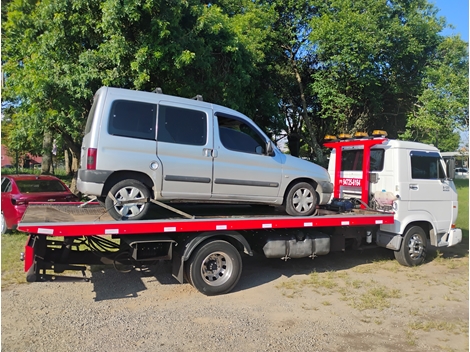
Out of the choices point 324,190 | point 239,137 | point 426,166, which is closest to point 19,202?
point 239,137

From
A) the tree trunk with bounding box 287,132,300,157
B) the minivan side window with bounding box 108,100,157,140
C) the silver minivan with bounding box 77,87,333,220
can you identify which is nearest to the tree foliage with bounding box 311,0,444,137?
the tree trunk with bounding box 287,132,300,157

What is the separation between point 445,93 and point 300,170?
12.5 m

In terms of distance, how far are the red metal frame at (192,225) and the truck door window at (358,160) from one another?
3.59 ft

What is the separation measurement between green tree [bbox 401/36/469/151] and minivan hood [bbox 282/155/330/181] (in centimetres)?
1099

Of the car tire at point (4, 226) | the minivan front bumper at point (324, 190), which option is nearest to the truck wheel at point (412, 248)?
the minivan front bumper at point (324, 190)

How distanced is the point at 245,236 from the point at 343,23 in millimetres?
11639

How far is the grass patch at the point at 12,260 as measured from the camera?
6280mm

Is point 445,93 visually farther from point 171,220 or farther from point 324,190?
point 171,220

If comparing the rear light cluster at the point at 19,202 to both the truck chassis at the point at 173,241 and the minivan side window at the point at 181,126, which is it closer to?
the truck chassis at the point at 173,241

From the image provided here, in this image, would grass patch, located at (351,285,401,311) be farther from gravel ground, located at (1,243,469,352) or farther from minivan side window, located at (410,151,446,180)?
minivan side window, located at (410,151,446,180)

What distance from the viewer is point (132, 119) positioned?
5.48m

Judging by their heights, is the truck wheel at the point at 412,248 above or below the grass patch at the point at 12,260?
above

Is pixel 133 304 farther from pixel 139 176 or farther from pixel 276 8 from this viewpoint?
pixel 276 8

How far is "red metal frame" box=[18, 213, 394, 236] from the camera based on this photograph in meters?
4.78
